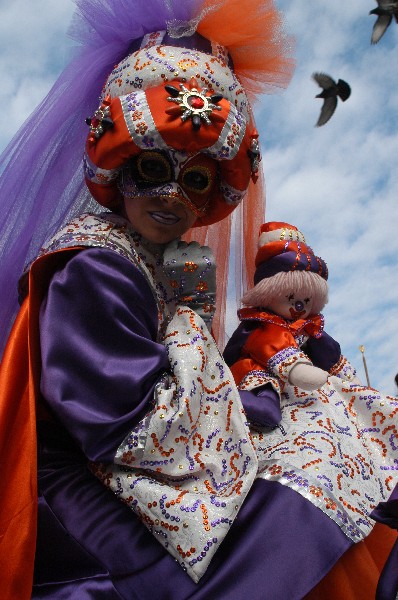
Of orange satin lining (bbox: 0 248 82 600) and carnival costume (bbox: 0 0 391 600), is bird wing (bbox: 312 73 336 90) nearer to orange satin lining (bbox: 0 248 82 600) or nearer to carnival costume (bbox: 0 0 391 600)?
carnival costume (bbox: 0 0 391 600)

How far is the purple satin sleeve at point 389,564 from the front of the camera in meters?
1.02

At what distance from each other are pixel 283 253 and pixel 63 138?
81cm

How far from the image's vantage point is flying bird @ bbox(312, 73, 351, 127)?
198cm

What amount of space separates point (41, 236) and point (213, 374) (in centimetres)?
73

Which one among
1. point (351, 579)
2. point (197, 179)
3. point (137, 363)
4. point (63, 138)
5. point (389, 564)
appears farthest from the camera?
point (63, 138)

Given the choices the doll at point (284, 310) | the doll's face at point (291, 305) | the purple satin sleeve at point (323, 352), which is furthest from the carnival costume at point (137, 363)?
the purple satin sleeve at point (323, 352)

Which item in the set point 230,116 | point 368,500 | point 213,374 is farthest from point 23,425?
point 230,116

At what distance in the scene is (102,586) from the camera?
1.21 metres

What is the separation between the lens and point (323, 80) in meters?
2.08

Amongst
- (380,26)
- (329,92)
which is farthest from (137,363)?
(329,92)

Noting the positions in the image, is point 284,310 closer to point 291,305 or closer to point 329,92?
point 291,305

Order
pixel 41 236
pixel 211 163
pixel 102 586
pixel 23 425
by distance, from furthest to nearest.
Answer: pixel 41 236
pixel 211 163
pixel 23 425
pixel 102 586

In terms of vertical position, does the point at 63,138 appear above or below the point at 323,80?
below

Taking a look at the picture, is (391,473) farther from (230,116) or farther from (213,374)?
(230,116)
